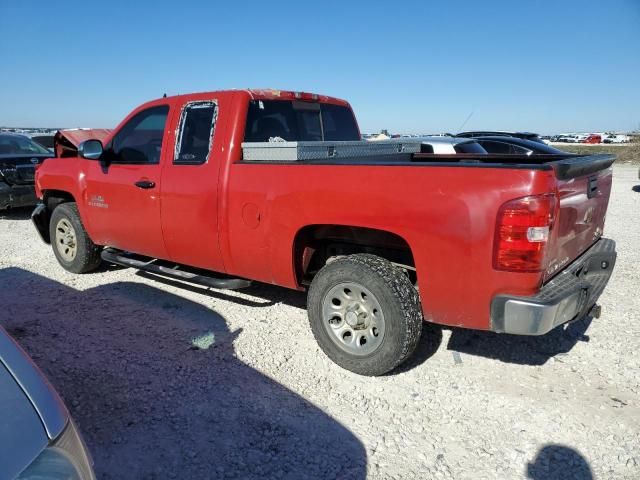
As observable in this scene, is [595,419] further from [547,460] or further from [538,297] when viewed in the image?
[538,297]

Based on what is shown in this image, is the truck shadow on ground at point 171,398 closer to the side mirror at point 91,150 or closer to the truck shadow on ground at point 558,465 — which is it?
the truck shadow on ground at point 558,465

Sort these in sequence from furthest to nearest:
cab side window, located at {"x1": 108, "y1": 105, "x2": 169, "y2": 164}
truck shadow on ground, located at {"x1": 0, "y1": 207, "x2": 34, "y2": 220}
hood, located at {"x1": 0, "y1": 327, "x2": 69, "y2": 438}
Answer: truck shadow on ground, located at {"x1": 0, "y1": 207, "x2": 34, "y2": 220} → cab side window, located at {"x1": 108, "y1": 105, "x2": 169, "y2": 164} → hood, located at {"x1": 0, "y1": 327, "x2": 69, "y2": 438}

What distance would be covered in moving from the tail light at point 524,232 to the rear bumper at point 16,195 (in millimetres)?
8814

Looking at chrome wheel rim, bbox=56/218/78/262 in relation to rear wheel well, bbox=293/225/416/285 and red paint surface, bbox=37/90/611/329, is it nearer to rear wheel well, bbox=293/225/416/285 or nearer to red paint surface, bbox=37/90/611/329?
red paint surface, bbox=37/90/611/329

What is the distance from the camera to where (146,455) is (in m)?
2.56

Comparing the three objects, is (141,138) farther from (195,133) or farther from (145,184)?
(195,133)

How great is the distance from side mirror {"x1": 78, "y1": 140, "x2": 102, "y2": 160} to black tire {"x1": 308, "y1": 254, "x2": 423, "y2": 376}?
270 cm

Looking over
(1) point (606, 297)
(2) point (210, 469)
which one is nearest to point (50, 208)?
(2) point (210, 469)

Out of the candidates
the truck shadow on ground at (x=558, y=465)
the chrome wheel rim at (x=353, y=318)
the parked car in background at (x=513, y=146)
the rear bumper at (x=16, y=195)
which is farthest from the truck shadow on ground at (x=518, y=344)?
the rear bumper at (x=16, y=195)

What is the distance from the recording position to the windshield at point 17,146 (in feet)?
31.0

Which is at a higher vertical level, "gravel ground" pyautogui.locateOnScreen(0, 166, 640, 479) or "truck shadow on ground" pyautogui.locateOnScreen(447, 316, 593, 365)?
"gravel ground" pyautogui.locateOnScreen(0, 166, 640, 479)

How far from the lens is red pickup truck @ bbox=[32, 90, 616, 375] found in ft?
8.73

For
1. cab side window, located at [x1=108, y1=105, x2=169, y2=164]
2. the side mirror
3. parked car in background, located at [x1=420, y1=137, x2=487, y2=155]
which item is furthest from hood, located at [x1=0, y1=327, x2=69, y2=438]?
parked car in background, located at [x1=420, y1=137, x2=487, y2=155]

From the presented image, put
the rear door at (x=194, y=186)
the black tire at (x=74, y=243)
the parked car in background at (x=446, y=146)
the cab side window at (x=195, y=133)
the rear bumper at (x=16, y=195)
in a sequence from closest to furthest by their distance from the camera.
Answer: the rear door at (x=194, y=186)
the cab side window at (x=195, y=133)
the black tire at (x=74, y=243)
the parked car in background at (x=446, y=146)
the rear bumper at (x=16, y=195)
